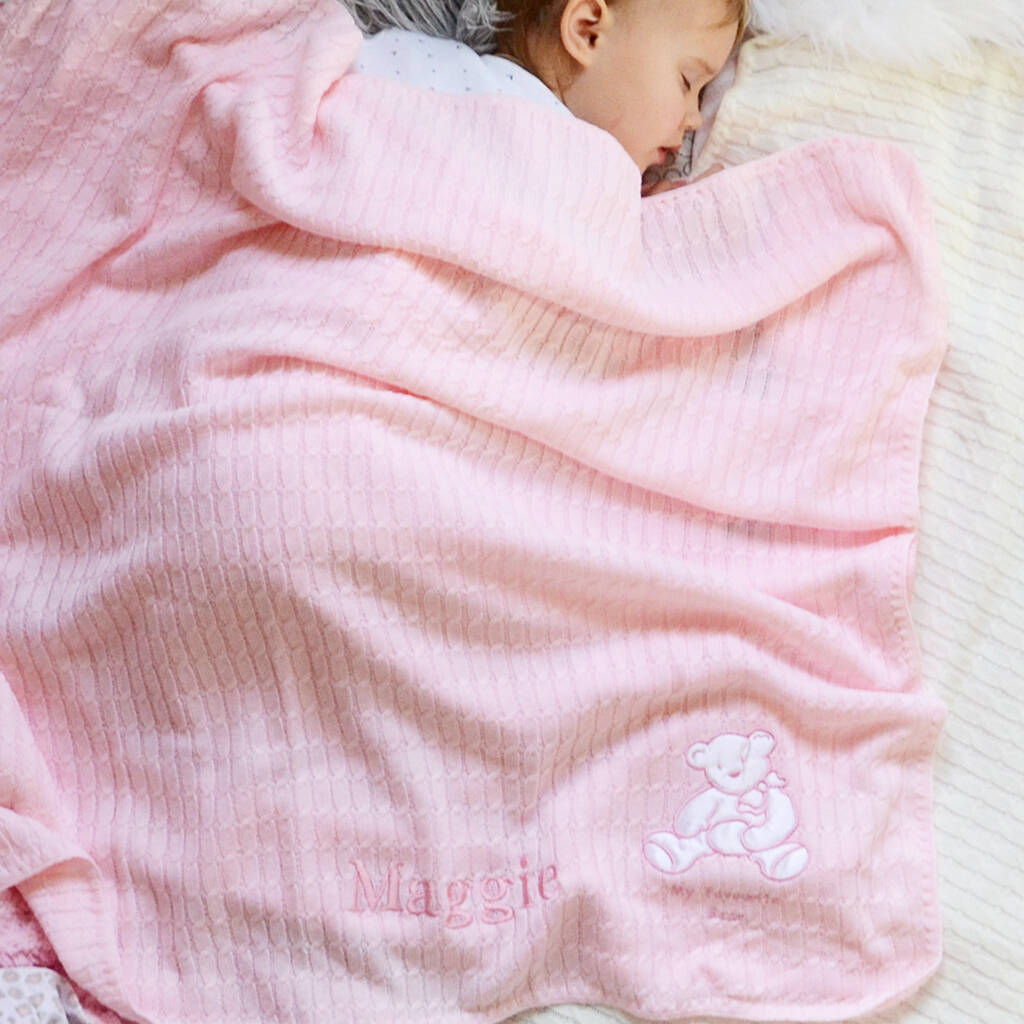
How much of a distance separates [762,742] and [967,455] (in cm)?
34

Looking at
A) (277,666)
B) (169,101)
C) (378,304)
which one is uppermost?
(169,101)

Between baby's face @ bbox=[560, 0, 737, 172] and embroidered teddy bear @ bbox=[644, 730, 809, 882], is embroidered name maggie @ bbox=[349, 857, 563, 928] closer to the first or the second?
embroidered teddy bear @ bbox=[644, 730, 809, 882]

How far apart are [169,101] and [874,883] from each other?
0.92 metres

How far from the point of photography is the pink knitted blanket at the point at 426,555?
126 cm

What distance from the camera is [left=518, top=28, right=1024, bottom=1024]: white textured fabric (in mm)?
1280

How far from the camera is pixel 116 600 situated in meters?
1.28

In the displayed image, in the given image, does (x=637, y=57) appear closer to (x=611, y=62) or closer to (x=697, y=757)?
(x=611, y=62)

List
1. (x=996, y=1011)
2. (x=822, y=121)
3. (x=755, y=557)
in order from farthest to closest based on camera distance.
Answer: (x=822, y=121) < (x=755, y=557) < (x=996, y=1011)

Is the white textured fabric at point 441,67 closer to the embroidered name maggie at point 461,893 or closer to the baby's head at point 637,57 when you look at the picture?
the baby's head at point 637,57

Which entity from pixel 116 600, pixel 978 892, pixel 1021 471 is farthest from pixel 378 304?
pixel 978 892

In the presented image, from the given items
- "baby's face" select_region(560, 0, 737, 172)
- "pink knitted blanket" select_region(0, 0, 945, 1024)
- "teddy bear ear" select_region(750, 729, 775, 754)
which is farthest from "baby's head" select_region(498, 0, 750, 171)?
"teddy bear ear" select_region(750, 729, 775, 754)

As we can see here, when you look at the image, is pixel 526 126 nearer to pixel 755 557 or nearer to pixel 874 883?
pixel 755 557

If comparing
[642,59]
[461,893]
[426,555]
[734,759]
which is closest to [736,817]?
[734,759]

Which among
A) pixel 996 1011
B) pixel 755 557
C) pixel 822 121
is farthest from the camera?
pixel 822 121
